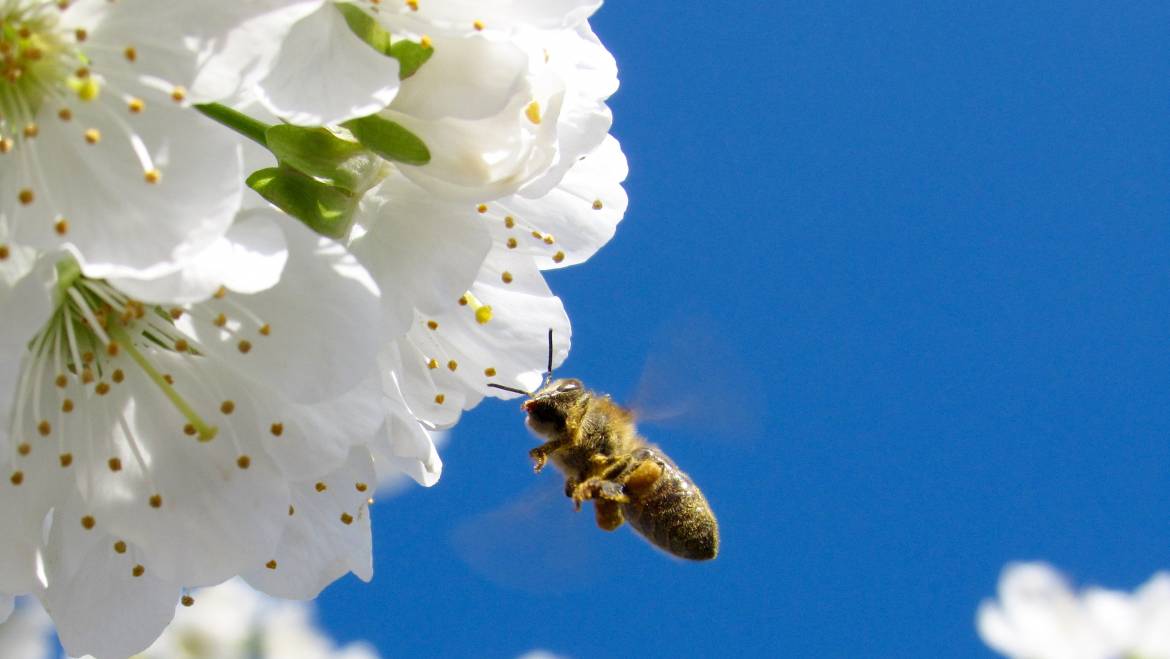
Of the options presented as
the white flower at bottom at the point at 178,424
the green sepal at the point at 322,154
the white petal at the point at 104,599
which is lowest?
the white petal at the point at 104,599

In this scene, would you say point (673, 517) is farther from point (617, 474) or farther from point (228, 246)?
point (228, 246)

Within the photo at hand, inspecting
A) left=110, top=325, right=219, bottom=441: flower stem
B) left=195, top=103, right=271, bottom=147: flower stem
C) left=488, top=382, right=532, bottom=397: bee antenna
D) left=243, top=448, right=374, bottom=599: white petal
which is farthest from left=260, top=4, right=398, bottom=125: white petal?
left=488, top=382, right=532, bottom=397: bee antenna

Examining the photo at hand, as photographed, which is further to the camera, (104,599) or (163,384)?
(104,599)

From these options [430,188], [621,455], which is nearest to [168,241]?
[430,188]

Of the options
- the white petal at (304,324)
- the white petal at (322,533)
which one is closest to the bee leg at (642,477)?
the white petal at (322,533)

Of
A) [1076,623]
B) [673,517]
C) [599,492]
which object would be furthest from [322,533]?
[1076,623]

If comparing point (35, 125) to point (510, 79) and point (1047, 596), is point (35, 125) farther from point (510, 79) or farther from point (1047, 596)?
point (1047, 596)

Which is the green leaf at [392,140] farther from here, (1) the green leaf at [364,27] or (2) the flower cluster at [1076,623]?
(2) the flower cluster at [1076,623]
